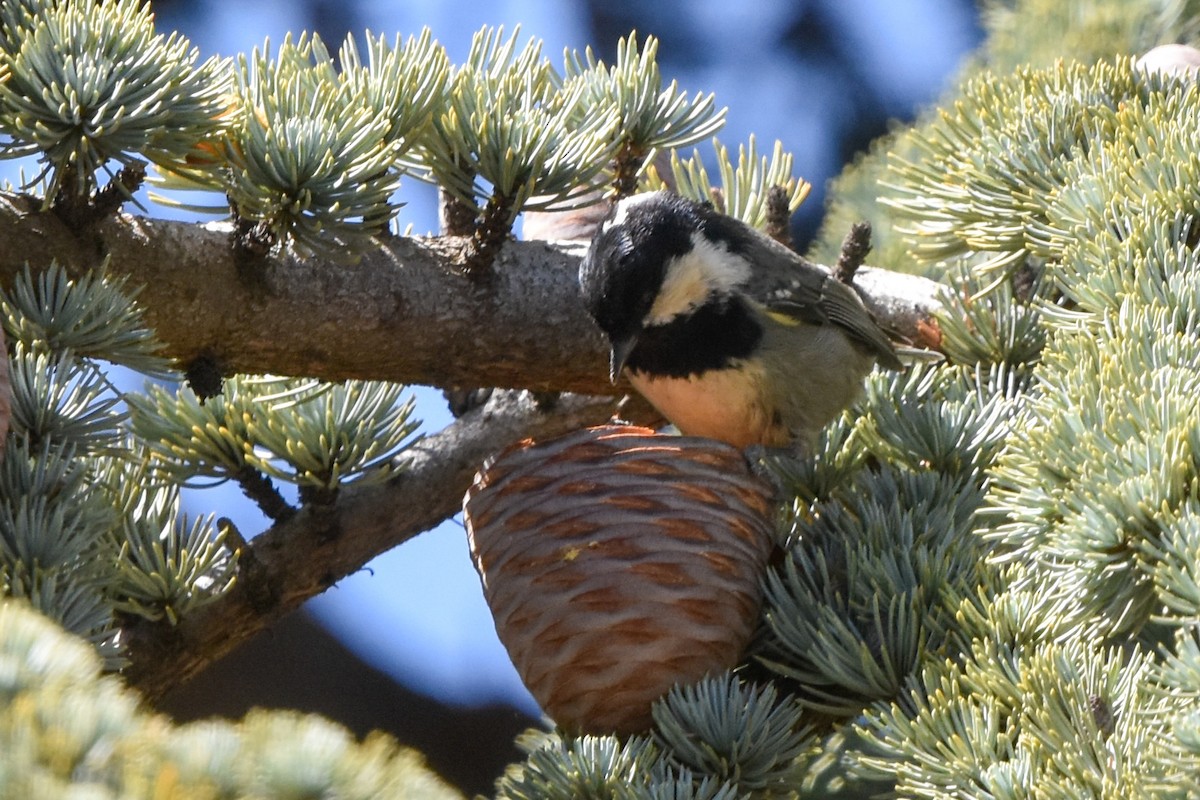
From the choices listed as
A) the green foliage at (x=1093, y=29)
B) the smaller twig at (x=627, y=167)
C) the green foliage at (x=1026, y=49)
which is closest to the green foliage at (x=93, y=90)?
the smaller twig at (x=627, y=167)

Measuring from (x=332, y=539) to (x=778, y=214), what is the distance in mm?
694

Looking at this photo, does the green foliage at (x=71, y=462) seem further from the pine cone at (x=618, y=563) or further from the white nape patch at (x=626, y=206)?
the white nape patch at (x=626, y=206)

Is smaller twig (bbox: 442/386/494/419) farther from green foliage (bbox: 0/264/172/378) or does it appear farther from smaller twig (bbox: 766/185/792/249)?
green foliage (bbox: 0/264/172/378)

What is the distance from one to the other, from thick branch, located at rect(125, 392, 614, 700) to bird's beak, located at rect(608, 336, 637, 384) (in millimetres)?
222

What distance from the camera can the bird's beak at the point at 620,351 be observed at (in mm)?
1630

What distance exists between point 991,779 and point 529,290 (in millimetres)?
931

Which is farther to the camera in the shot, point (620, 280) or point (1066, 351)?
point (620, 280)

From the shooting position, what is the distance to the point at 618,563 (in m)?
1.08

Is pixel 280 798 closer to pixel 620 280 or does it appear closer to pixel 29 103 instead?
pixel 29 103

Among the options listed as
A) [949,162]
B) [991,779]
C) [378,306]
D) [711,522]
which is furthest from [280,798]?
[949,162]

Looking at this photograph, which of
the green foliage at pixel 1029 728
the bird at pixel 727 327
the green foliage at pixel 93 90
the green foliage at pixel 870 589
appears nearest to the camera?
the green foliage at pixel 1029 728

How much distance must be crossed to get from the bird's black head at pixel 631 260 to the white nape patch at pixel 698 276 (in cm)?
2

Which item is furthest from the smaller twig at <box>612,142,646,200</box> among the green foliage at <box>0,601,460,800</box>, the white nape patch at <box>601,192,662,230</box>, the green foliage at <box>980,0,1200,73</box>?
the green foliage at <box>0,601,460,800</box>

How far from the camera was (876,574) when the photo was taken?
41.4 inches
